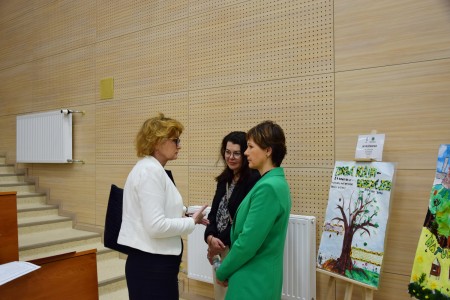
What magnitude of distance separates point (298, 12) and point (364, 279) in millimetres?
2066

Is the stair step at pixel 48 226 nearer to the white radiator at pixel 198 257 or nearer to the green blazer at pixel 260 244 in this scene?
the white radiator at pixel 198 257

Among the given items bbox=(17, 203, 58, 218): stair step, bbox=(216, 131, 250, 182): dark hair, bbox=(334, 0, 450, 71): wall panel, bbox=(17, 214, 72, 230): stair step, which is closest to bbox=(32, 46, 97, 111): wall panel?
bbox=(17, 203, 58, 218): stair step

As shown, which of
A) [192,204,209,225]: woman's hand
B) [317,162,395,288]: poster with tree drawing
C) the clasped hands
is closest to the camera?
[192,204,209,225]: woman's hand

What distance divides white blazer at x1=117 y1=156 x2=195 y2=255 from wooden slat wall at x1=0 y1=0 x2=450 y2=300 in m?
1.45

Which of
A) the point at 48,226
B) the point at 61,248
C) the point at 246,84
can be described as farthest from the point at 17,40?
the point at 246,84

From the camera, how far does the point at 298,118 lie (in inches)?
121

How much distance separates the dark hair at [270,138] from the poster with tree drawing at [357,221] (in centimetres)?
73

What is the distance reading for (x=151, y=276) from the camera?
183 cm

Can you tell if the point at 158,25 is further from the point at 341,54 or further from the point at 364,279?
the point at 364,279

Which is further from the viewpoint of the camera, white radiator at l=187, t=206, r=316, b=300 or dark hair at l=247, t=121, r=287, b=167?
white radiator at l=187, t=206, r=316, b=300

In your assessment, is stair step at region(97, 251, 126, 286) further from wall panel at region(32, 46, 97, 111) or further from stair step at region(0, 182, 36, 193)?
wall panel at region(32, 46, 97, 111)

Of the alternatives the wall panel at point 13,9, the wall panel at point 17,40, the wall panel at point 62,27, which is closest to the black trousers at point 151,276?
the wall panel at point 62,27

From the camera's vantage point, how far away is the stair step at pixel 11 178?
533 centimetres

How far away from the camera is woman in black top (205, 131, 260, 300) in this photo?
8.13 feet
